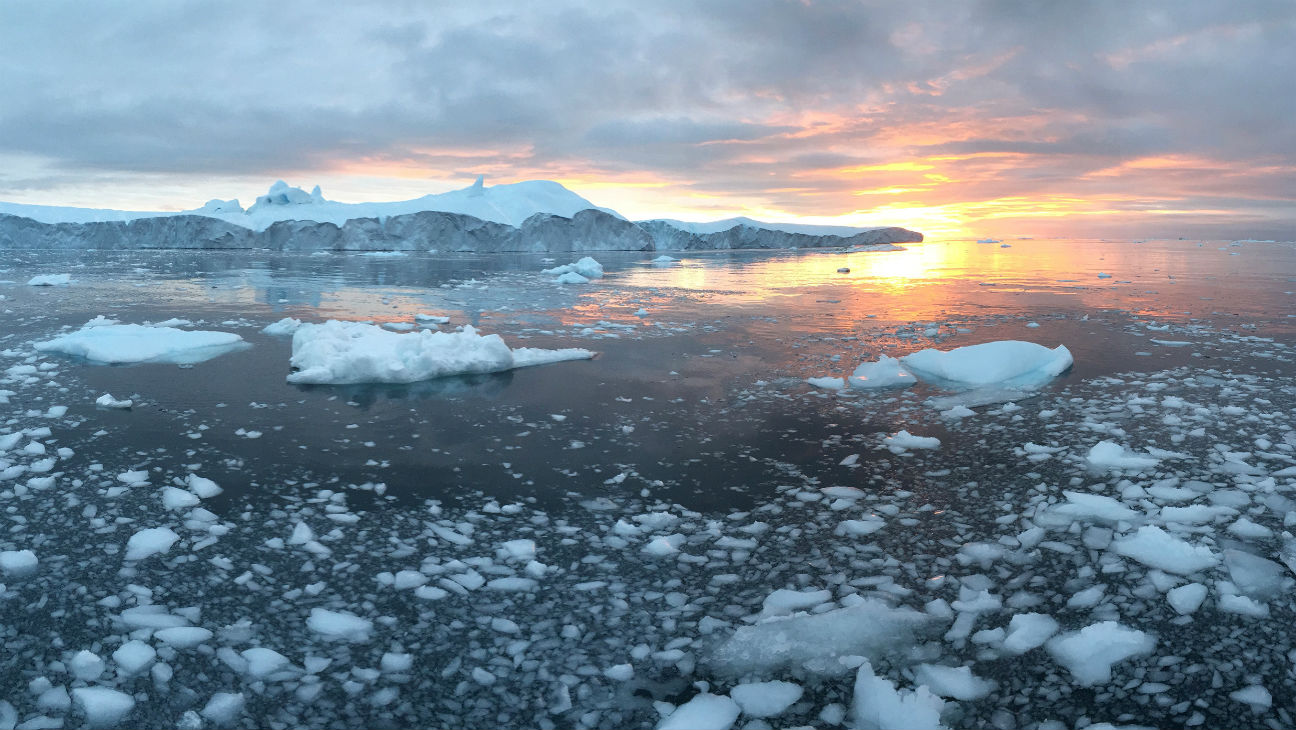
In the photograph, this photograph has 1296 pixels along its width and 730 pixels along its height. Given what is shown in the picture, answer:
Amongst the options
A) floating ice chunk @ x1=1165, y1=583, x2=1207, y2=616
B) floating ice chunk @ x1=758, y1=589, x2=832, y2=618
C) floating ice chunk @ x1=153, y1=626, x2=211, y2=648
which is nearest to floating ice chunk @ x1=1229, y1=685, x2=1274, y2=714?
floating ice chunk @ x1=1165, y1=583, x2=1207, y2=616

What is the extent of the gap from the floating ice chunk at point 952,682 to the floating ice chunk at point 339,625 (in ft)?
6.13

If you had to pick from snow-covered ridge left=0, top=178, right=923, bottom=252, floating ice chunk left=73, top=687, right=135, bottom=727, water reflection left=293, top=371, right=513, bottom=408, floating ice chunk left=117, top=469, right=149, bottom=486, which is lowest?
floating ice chunk left=73, top=687, right=135, bottom=727

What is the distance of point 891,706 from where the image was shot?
2.18 meters

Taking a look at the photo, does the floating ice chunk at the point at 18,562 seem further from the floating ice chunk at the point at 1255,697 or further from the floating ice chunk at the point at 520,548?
the floating ice chunk at the point at 1255,697

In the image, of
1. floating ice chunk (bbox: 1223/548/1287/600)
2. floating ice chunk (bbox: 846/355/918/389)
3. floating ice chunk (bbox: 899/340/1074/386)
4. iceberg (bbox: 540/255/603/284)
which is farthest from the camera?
iceberg (bbox: 540/255/603/284)

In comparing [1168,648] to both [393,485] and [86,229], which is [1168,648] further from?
[86,229]

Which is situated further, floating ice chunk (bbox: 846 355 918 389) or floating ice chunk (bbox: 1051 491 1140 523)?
floating ice chunk (bbox: 846 355 918 389)

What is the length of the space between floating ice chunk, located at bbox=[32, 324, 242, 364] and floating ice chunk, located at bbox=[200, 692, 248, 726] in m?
6.09

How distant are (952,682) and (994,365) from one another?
→ 16.3 ft

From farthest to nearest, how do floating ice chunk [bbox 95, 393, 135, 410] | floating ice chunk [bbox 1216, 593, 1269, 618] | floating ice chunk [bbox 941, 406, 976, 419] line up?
floating ice chunk [bbox 95, 393, 135, 410], floating ice chunk [bbox 941, 406, 976, 419], floating ice chunk [bbox 1216, 593, 1269, 618]

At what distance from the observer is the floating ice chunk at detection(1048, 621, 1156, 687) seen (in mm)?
2375

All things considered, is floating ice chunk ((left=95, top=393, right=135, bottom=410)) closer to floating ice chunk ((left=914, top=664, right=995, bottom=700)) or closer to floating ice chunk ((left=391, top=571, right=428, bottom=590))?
floating ice chunk ((left=391, top=571, right=428, bottom=590))

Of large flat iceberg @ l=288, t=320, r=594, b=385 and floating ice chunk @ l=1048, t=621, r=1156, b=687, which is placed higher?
large flat iceberg @ l=288, t=320, r=594, b=385

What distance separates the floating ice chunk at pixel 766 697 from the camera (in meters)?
2.21
